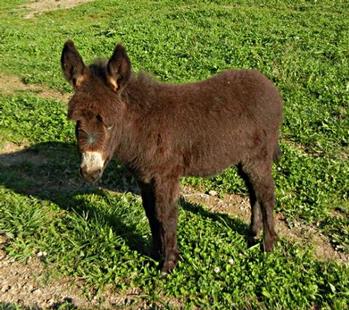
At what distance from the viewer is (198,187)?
23.3 ft

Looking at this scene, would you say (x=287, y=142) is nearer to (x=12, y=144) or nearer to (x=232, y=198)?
(x=232, y=198)

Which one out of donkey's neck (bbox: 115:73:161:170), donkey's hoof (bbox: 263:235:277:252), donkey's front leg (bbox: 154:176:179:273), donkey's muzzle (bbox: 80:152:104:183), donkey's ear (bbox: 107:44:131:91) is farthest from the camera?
donkey's hoof (bbox: 263:235:277:252)

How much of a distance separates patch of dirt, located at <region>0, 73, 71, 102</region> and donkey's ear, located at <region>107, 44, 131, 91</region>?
595 cm

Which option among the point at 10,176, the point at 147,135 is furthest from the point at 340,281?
the point at 10,176

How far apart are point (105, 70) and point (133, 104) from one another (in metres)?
0.59

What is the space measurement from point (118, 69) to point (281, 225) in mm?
3512

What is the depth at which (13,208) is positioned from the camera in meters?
6.07

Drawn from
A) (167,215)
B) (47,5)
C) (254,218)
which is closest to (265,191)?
(254,218)

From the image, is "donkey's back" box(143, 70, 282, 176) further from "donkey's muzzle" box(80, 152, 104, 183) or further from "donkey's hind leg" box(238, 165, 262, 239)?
"donkey's muzzle" box(80, 152, 104, 183)

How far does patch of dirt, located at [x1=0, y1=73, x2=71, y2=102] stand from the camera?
10.1m

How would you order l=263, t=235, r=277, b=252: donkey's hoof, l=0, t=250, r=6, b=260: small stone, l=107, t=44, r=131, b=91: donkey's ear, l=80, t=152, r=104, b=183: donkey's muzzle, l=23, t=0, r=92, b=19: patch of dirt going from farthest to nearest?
1. l=23, t=0, r=92, b=19: patch of dirt
2. l=263, t=235, r=277, b=252: donkey's hoof
3. l=0, t=250, r=6, b=260: small stone
4. l=80, t=152, r=104, b=183: donkey's muzzle
5. l=107, t=44, r=131, b=91: donkey's ear

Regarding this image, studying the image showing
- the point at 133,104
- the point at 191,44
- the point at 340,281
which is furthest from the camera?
the point at 191,44

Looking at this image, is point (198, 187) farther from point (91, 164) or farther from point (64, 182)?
point (91, 164)

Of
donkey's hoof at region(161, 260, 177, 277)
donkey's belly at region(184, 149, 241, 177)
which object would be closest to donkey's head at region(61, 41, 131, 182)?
donkey's belly at region(184, 149, 241, 177)
